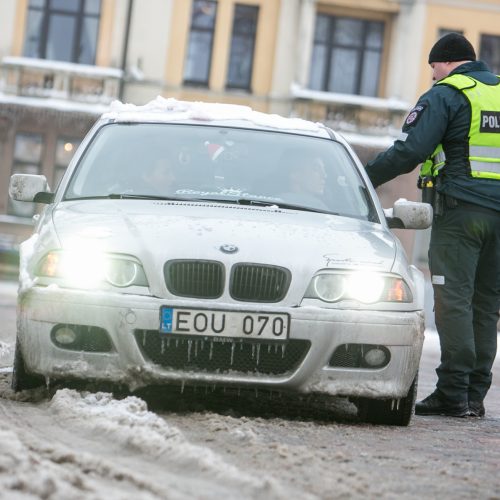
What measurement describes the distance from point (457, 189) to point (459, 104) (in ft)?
1.55

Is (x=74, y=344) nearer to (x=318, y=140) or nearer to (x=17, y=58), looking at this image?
(x=318, y=140)

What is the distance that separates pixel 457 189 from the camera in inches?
318

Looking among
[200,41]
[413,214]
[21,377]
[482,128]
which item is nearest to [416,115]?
[482,128]

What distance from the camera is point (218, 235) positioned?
6.62 meters

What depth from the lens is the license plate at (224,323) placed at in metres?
6.34

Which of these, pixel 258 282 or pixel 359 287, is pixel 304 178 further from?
pixel 258 282

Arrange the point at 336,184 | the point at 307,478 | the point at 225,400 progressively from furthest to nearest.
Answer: the point at 336,184 → the point at 225,400 → the point at 307,478

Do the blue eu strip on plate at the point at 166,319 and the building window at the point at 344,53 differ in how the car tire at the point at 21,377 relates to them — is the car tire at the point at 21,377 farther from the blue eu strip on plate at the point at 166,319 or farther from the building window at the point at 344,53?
the building window at the point at 344,53

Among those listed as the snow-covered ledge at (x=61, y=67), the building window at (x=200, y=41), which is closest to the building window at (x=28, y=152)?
the snow-covered ledge at (x=61, y=67)

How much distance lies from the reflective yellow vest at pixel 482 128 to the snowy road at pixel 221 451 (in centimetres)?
149

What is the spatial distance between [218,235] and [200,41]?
2848 centimetres

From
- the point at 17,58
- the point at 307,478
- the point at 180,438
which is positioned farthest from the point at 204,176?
the point at 17,58

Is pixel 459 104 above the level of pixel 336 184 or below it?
above

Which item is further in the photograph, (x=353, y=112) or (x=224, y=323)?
(x=353, y=112)
